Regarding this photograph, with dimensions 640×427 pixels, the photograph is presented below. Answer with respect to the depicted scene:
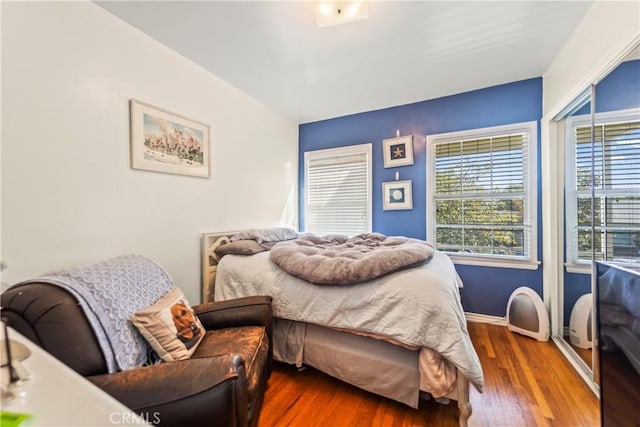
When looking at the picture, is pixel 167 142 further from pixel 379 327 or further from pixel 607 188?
pixel 607 188

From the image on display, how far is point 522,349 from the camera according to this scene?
2.12m

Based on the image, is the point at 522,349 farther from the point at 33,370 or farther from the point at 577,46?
the point at 33,370

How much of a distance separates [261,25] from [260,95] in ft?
3.59

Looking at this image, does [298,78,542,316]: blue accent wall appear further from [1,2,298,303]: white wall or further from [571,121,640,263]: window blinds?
[1,2,298,303]: white wall

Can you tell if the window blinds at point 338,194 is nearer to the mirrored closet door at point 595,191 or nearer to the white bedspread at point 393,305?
the white bedspread at point 393,305

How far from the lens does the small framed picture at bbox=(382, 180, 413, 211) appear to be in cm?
304

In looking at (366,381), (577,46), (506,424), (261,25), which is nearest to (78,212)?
(261,25)

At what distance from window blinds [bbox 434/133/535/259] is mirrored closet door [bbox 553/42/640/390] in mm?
372

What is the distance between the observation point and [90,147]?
1.55 metres

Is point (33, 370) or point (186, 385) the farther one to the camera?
point (186, 385)

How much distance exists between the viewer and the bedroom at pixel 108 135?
1.29 metres

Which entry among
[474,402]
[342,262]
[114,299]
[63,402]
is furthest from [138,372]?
[474,402]

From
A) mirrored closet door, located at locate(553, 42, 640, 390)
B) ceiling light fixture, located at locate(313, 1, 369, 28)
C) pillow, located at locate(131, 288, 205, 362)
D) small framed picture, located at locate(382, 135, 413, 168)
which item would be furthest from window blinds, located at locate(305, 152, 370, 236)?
pillow, located at locate(131, 288, 205, 362)

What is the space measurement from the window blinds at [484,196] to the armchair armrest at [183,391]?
265 centimetres
